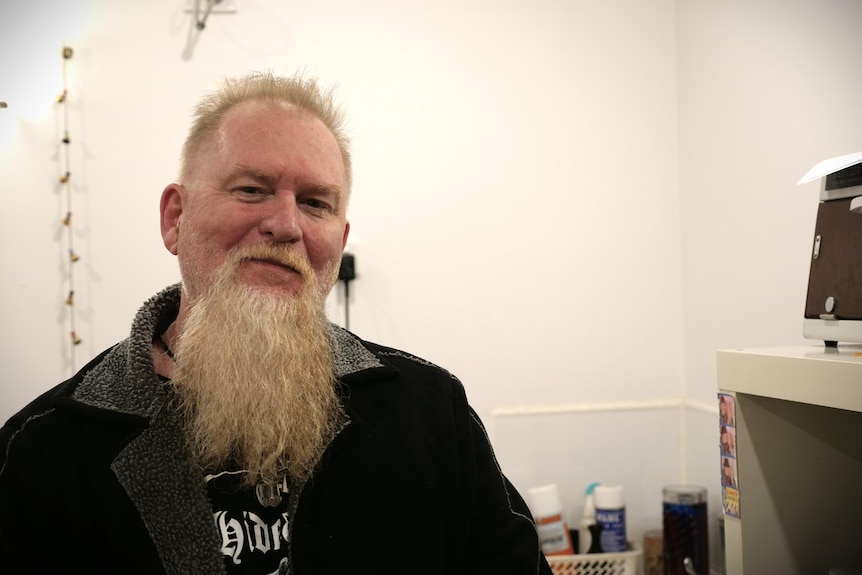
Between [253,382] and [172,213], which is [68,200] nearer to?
[172,213]

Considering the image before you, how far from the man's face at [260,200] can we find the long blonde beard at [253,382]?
2 cm

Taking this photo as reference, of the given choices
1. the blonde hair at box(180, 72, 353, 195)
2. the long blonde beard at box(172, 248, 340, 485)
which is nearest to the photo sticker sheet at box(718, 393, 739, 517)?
the long blonde beard at box(172, 248, 340, 485)

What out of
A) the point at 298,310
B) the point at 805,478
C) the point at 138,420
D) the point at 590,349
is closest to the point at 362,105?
the point at 590,349

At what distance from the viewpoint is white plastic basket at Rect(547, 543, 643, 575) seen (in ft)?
5.84

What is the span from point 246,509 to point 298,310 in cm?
27

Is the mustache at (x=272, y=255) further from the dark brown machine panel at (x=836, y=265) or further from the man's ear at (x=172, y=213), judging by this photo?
the dark brown machine panel at (x=836, y=265)

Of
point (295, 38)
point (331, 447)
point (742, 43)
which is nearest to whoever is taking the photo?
point (331, 447)

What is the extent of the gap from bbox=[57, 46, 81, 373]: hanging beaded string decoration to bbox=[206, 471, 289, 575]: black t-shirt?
3.61 feet

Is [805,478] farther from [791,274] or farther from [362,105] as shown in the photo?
[362,105]

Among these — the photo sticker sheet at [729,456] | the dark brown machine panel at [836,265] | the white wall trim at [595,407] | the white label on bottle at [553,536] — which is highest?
the dark brown machine panel at [836,265]

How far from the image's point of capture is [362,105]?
6.50 feet

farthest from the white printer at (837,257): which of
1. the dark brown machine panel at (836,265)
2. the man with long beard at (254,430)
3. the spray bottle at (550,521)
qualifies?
the spray bottle at (550,521)

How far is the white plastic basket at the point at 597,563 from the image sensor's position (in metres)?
1.78

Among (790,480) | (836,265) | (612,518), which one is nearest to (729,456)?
(790,480)
